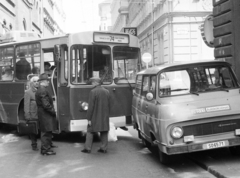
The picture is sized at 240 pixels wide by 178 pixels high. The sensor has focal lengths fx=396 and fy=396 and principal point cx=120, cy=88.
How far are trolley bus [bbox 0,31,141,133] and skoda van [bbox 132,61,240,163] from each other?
2580 mm

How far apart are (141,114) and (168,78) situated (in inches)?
54.6

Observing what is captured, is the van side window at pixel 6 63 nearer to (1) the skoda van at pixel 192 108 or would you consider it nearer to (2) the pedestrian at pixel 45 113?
(2) the pedestrian at pixel 45 113

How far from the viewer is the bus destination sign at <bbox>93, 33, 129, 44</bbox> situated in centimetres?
1085

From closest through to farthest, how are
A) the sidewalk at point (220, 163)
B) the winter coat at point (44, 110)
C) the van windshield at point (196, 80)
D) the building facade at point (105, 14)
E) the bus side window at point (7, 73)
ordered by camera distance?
the sidewalk at point (220, 163) < the van windshield at point (196, 80) < the winter coat at point (44, 110) < the bus side window at point (7, 73) < the building facade at point (105, 14)

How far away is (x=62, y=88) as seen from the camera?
10.7 m

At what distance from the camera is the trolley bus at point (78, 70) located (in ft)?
34.3

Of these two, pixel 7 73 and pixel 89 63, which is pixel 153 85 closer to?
pixel 89 63

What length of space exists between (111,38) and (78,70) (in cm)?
141

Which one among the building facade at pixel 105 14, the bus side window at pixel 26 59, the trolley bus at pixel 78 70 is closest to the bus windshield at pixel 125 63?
the trolley bus at pixel 78 70

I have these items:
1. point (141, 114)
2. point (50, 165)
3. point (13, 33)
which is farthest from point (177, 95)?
point (13, 33)

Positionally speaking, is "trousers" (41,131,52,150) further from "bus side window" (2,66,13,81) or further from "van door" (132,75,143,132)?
"bus side window" (2,66,13,81)

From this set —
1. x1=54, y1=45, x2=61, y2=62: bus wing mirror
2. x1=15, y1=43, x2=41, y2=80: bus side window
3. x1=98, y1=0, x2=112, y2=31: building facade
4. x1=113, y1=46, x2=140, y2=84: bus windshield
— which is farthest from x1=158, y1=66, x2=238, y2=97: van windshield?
x1=98, y1=0, x2=112, y2=31: building facade

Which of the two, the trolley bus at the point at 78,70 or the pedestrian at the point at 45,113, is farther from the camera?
the trolley bus at the point at 78,70

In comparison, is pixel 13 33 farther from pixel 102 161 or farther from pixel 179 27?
pixel 179 27
